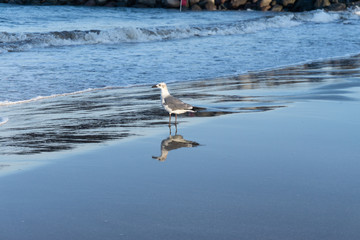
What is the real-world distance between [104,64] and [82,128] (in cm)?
686

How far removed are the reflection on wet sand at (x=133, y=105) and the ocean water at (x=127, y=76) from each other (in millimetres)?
13

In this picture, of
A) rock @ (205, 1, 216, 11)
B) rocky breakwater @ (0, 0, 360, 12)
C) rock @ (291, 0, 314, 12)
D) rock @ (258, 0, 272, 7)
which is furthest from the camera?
rock @ (258, 0, 272, 7)

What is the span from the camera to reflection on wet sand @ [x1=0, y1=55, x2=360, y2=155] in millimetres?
6016

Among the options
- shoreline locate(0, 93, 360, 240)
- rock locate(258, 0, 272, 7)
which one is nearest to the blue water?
shoreline locate(0, 93, 360, 240)

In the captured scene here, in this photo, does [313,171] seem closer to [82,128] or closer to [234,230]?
[234,230]

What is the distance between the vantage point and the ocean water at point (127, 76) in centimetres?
666

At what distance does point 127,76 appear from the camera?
11719 millimetres

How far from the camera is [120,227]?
3.39m

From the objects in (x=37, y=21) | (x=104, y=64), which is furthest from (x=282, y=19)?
(x=104, y=64)

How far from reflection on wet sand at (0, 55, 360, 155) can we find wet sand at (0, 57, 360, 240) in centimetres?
39

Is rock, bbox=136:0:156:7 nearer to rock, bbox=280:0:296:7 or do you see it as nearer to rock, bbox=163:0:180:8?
rock, bbox=163:0:180:8

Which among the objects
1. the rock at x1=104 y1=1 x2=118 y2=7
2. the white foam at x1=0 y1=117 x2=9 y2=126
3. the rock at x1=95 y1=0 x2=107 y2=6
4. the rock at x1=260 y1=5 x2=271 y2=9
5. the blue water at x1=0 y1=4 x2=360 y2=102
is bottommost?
the blue water at x1=0 y1=4 x2=360 y2=102

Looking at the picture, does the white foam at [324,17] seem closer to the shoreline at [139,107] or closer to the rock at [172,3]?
the rock at [172,3]

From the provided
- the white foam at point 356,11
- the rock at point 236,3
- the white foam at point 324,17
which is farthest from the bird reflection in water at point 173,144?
the rock at point 236,3
